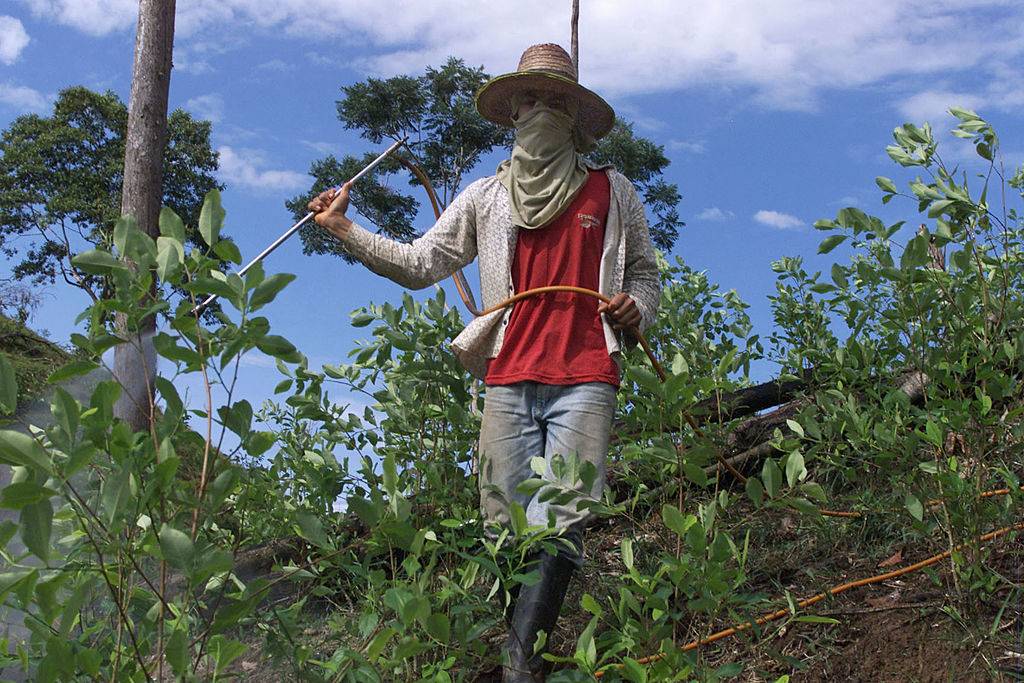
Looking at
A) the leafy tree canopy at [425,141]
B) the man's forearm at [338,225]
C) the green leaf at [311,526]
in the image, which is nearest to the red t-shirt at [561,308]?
the man's forearm at [338,225]

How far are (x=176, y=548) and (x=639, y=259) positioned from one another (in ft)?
7.47

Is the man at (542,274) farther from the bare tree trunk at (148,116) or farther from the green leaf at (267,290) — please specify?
the bare tree trunk at (148,116)

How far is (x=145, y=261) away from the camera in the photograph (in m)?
1.77

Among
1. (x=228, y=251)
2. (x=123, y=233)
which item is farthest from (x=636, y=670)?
(x=123, y=233)

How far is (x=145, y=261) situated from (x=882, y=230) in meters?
2.13

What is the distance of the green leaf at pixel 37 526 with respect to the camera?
1548mm

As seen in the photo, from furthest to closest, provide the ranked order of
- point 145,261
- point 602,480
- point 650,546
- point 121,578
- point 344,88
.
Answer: point 344,88 → point 650,546 → point 602,480 → point 121,578 → point 145,261

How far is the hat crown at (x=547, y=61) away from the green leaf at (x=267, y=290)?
196cm

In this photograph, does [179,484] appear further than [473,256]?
No

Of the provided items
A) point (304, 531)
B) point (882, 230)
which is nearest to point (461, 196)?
point (882, 230)

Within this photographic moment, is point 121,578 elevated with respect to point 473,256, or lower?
lower

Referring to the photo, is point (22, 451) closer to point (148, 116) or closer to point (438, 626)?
point (438, 626)

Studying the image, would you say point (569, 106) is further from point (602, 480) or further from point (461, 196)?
point (602, 480)

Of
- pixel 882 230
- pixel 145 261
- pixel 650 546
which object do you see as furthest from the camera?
pixel 650 546
